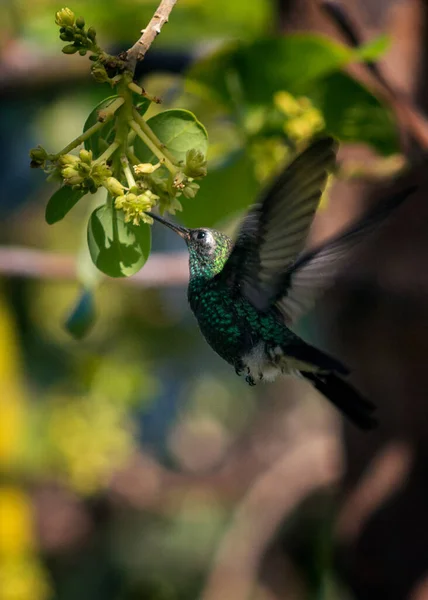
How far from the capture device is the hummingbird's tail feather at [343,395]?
2.71 feet

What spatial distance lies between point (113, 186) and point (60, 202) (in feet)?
0.17

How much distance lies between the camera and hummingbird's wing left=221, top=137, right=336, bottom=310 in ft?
2.07

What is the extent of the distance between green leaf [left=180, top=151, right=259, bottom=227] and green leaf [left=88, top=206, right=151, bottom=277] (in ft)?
0.94

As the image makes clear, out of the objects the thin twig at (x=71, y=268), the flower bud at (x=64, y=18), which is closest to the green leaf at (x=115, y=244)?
the flower bud at (x=64, y=18)

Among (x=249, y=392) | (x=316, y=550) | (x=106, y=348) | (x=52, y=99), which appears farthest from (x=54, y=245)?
(x=316, y=550)

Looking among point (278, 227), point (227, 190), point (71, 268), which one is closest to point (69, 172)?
point (278, 227)

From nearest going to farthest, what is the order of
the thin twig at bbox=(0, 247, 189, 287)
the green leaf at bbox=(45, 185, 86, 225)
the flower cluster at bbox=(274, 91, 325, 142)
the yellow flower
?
the green leaf at bbox=(45, 185, 86, 225)
the flower cluster at bbox=(274, 91, 325, 142)
the thin twig at bbox=(0, 247, 189, 287)
the yellow flower

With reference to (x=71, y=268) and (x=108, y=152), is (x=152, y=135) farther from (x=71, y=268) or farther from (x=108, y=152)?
(x=71, y=268)

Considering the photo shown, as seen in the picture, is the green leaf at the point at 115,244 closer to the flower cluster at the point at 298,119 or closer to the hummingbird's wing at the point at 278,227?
the hummingbird's wing at the point at 278,227

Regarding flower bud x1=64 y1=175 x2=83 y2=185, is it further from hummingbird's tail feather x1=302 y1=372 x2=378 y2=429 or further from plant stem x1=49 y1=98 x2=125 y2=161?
hummingbird's tail feather x1=302 y1=372 x2=378 y2=429

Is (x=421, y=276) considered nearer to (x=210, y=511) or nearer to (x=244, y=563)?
(x=244, y=563)

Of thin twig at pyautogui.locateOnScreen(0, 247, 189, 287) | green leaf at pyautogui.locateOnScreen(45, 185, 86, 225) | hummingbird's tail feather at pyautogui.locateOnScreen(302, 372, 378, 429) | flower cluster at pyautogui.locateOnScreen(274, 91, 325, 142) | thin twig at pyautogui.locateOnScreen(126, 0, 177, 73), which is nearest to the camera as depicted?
thin twig at pyautogui.locateOnScreen(126, 0, 177, 73)

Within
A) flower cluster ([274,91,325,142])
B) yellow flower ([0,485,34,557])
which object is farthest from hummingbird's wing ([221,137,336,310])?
yellow flower ([0,485,34,557])

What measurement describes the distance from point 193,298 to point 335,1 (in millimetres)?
388
